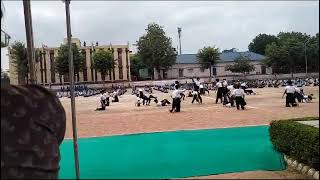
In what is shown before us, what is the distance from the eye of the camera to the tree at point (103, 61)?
206ft

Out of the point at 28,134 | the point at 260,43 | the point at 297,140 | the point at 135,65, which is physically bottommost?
the point at 297,140

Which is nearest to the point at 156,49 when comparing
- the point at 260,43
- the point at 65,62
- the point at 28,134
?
the point at 65,62

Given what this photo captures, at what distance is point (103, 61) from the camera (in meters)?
63.0

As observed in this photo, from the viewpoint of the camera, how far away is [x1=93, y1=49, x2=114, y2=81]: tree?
62719 millimetres

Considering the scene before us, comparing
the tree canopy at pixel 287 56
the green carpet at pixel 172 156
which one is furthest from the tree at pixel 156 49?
the green carpet at pixel 172 156

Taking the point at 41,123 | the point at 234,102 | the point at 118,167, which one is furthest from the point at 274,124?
the point at 234,102

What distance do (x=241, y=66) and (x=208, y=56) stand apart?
4949 mm

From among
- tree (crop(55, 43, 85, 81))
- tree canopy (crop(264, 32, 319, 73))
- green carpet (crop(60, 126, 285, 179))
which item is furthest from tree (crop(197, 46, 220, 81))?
green carpet (crop(60, 126, 285, 179))

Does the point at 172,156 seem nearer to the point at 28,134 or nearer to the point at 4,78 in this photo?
the point at 4,78

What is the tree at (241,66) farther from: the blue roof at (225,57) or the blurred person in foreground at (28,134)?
the blurred person in foreground at (28,134)

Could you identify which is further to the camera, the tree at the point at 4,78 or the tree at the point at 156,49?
the tree at the point at 156,49

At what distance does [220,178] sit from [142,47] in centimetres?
5893

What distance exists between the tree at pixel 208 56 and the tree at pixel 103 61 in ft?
40.4

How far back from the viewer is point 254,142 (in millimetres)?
9523
